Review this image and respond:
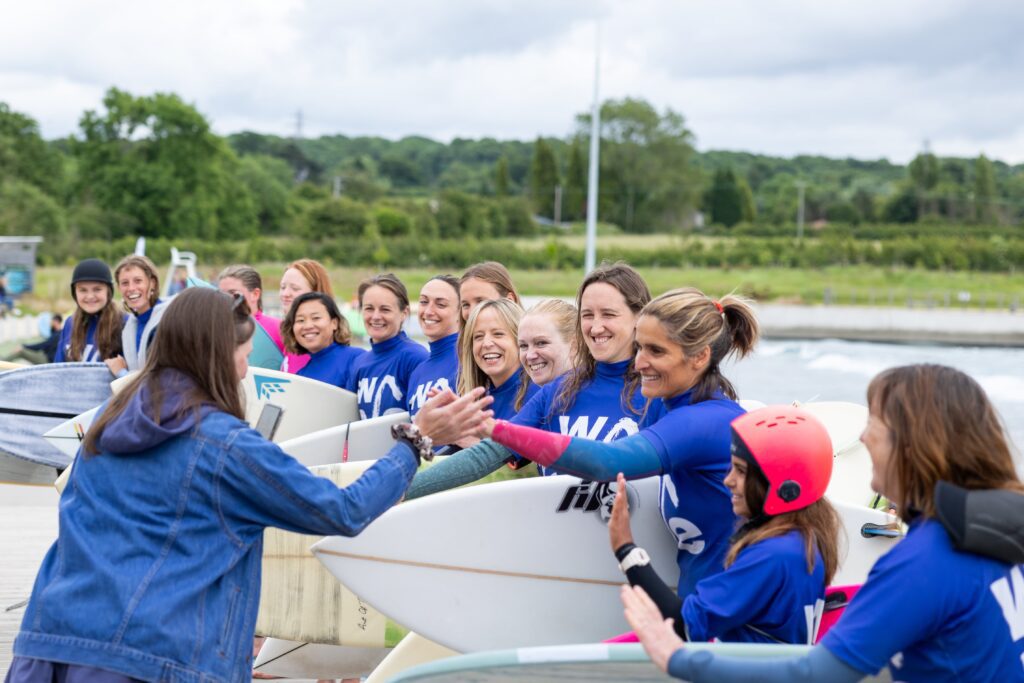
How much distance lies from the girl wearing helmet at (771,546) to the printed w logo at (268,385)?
3.28 m

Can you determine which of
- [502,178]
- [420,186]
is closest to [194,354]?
[502,178]

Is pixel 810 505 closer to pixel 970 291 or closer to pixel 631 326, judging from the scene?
pixel 631 326

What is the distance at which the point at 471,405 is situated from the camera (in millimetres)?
2746

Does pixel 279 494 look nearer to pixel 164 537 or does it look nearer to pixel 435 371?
pixel 164 537

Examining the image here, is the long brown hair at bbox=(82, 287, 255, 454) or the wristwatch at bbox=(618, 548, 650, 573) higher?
the long brown hair at bbox=(82, 287, 255, 454)

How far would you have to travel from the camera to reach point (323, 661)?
14.0 ft

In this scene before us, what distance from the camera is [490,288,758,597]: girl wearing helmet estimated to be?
2.67 metres

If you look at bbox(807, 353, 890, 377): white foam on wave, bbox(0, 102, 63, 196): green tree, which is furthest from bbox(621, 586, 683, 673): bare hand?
bbox(0, 102, 63, 196): green tree

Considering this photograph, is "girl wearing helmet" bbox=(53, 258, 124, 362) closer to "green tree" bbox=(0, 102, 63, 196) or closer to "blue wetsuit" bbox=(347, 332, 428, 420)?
"blue wetsuit" bbox=(347, 332, 428, 420)

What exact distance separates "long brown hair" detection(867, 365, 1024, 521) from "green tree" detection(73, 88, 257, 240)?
2835 inches

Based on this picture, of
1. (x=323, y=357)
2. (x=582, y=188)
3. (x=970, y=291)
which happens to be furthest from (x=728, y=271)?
(x=323, y=357)

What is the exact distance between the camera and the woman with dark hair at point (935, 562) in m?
1.92

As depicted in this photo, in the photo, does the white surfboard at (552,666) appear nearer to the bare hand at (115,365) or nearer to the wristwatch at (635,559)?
the wristwatch at (635,559)

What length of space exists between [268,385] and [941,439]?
13.0 ft
